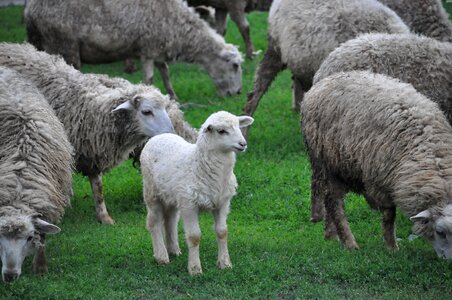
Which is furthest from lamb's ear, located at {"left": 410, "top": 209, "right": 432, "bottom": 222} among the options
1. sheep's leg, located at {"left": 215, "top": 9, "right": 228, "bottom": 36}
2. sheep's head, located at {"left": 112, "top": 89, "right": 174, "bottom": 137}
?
sheep's leg, located at {"left": 215, "top": 9, "right": 228, "bottom": 36}

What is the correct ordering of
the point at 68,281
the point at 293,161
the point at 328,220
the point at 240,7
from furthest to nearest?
the point at 240,7 → the point at 293,161 → the point at 328,220 → the point at 68,281

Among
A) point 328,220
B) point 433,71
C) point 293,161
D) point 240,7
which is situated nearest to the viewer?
point 328,220

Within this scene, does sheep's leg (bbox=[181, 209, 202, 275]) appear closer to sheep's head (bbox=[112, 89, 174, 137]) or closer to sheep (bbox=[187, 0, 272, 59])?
sheep's head (bbox=[112, 89, 174, 137])

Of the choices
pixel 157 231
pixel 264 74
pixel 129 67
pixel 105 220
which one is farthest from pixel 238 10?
pixel 157 231

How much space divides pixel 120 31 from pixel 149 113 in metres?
3.80

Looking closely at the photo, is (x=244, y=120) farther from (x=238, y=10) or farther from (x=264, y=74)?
(x=238, y=10)

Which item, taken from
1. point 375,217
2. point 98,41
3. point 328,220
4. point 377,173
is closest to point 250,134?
point 98,41

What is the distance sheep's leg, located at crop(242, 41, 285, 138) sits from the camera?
12023mm

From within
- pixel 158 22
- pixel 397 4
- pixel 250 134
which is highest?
pixel 397 4

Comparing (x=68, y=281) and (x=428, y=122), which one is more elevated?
(x=428, y=122)

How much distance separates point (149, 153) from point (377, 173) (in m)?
1.81

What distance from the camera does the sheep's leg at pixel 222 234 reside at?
7511 millimetres

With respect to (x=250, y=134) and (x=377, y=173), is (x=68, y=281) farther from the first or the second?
(x=250, y=134)

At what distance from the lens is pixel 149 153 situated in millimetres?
7891
